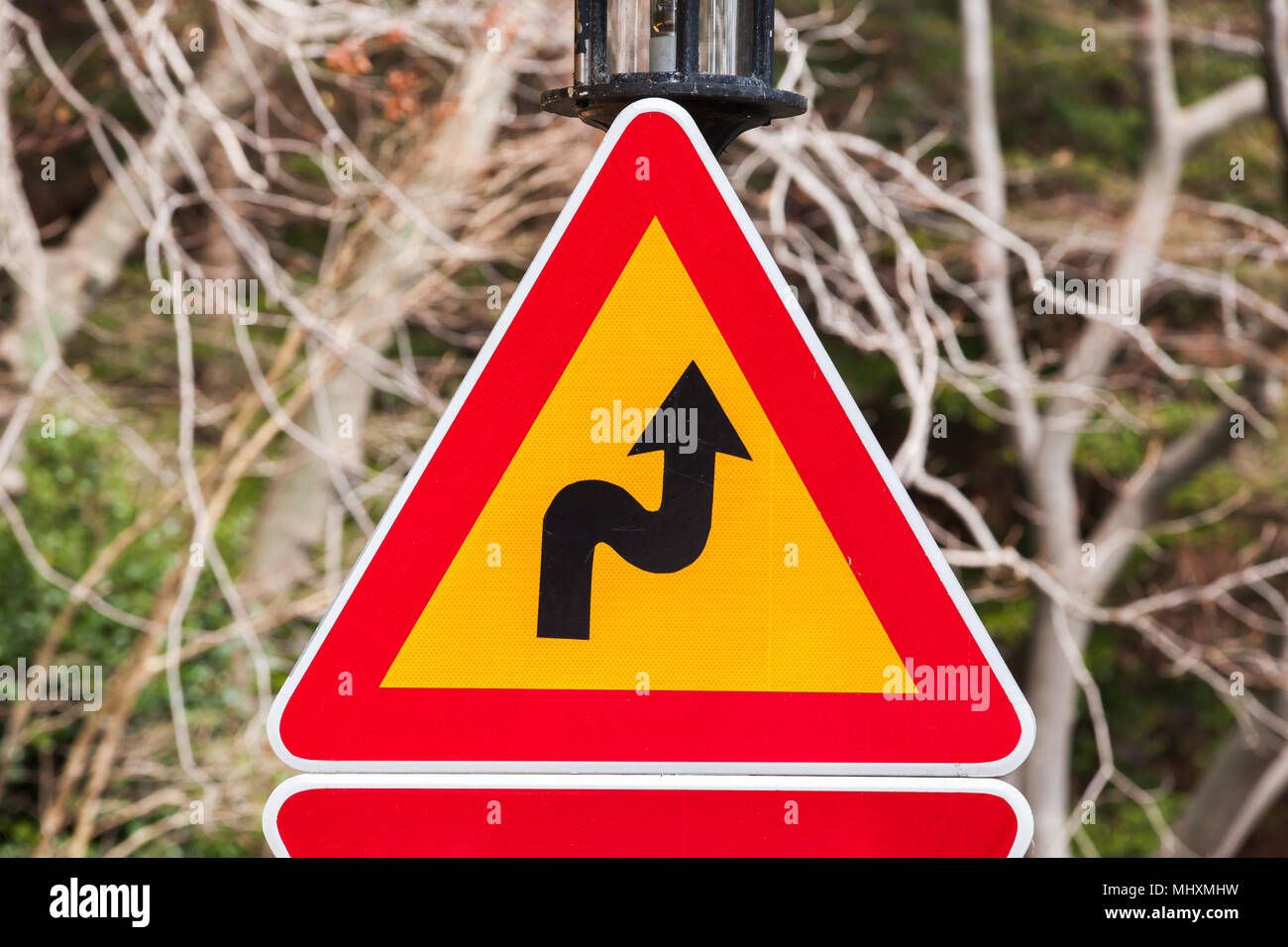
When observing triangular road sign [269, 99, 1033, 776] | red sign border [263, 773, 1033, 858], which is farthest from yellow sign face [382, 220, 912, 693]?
red sign border [263, 773, 1033, 858]

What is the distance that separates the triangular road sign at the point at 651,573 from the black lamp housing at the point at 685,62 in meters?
0.22

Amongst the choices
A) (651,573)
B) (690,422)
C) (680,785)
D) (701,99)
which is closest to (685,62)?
(701,99)

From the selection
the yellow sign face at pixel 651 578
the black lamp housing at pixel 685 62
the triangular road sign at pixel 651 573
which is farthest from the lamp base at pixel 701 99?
the yellow sign face at pixel 651 578

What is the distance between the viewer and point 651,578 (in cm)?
158

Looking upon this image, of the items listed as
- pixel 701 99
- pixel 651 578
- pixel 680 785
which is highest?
pixel 701 99

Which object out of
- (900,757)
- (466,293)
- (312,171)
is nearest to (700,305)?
(900,757)

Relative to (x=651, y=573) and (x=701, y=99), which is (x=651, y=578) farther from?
(x=701, y=99)

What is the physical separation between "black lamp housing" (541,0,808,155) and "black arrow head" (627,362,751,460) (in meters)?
0.39

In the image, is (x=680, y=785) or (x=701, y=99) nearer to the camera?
(x=680, y=785)

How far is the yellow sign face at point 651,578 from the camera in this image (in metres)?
1.56

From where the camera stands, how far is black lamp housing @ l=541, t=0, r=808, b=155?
176 centimetres

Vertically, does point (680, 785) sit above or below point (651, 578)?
below

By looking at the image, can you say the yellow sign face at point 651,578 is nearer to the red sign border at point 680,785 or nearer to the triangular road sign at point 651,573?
the triangular road sign at point 651,573

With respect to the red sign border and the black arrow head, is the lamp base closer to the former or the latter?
the black arrow head
